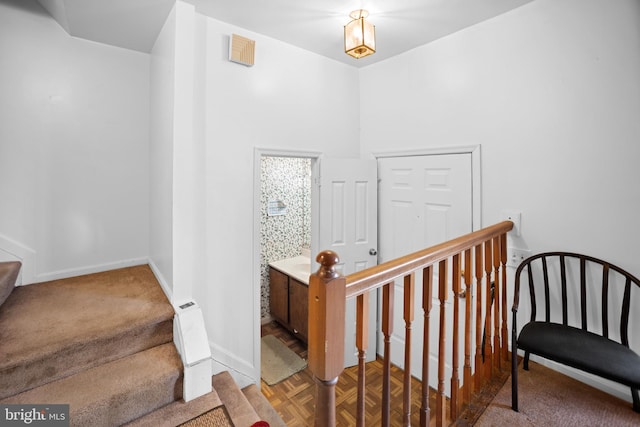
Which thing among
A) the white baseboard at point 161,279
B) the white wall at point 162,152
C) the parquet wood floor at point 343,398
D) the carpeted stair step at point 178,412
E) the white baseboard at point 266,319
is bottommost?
the parquet wood floor at point 343,398

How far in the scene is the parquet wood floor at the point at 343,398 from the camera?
88.2 inches

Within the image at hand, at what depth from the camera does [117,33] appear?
2.26m

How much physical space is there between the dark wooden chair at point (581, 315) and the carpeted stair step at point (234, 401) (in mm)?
1495

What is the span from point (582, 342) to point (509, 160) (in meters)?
1.21

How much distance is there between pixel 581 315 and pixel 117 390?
266cm

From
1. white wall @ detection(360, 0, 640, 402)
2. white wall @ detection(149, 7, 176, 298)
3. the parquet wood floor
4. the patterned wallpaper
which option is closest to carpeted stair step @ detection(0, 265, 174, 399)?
white wall @ detection(149, 7, 176, 298)

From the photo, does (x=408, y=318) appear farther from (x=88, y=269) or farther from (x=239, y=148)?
(x=88, y=269)

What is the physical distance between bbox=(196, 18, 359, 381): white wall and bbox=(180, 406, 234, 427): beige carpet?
67 centimetres

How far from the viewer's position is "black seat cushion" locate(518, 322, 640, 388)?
4.21ft

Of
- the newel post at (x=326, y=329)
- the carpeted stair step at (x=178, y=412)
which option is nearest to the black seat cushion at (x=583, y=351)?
the newel post at (x=326, y=329)

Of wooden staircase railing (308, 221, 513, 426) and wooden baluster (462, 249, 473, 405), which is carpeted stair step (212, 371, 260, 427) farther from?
wooden baluster (462, 249, 473, 405)

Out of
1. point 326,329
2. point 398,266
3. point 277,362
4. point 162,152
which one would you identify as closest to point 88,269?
point 162,152

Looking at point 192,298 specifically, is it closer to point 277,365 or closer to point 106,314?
point 106,314

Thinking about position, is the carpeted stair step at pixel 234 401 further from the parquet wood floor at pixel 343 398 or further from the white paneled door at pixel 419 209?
the white paneled door at pixel 419 209
